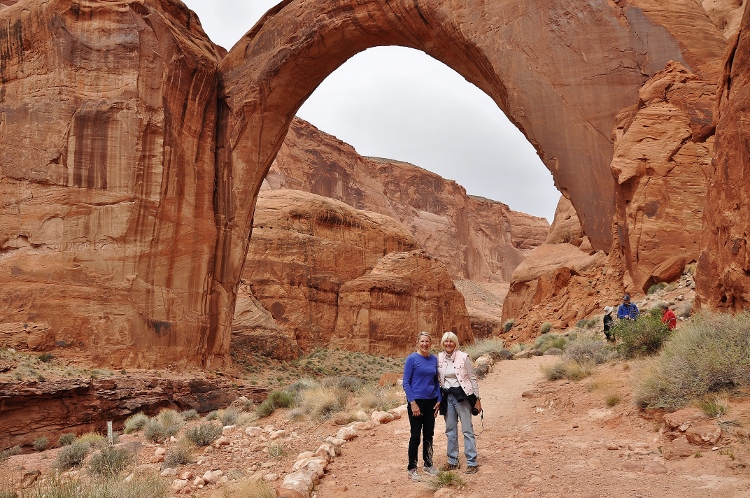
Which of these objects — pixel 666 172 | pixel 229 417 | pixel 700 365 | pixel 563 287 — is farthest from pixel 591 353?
pixel 563 287

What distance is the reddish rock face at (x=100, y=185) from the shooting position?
48.3ft

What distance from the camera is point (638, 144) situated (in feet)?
40.6

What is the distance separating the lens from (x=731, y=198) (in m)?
6.21

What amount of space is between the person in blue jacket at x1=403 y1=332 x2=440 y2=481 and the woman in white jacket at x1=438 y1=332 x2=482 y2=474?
78mm

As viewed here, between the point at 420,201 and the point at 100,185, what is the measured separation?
5717 cm

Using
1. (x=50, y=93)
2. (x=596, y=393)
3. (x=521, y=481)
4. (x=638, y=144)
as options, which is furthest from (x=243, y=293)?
(x=521, y=481)

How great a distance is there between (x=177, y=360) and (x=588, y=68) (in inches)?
502

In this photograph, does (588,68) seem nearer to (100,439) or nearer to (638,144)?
(638,144)

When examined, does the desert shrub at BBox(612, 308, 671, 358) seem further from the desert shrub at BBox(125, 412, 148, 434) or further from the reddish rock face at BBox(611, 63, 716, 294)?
the desert shrub at BBox(125, 412, 148, 434)

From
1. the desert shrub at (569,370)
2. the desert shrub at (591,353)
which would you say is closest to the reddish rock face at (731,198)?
the desert shrub at (569,370)

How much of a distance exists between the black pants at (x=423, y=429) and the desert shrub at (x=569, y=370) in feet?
11.6

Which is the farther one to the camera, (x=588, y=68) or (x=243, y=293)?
(x=243, y=293)

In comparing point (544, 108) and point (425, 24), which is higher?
point (425, 24)

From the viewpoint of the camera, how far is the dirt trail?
4.05m
